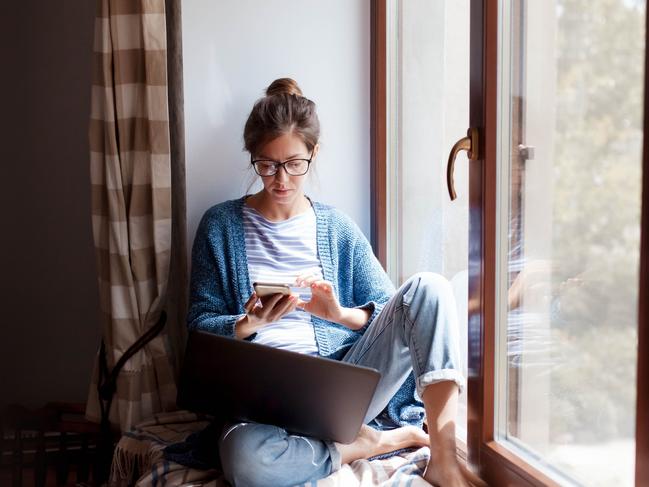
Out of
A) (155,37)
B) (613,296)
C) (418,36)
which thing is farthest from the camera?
(418,36)

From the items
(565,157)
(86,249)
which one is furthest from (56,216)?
(565,157)

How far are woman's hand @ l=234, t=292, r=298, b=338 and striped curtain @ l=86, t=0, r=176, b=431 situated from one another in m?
0.33

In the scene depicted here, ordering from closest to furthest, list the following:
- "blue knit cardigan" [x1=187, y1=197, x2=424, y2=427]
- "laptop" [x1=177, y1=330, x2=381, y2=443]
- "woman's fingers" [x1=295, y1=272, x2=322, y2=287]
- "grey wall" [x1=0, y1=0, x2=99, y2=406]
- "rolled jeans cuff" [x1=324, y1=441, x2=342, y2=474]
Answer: "laptop" [x1=177, y1=330, x2=381, y2=443] → "rolled jeans cuff" [x1=324, y1=441, x2=342, y2=474] → "woman's fingers" [x1=295, y1=272, x2=322, y2=287] → "blue knit cardigan" [x1=187, y1=197, x2=424, y2=427] → "grey wall" [x1=0, y1=0, x2=99, y2=406]

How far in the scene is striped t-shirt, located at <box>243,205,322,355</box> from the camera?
1.69 metres

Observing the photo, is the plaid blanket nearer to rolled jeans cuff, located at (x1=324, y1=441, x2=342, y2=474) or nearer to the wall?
rolled jeans cuff, located at (x1=324, y1=441, x2=342, y2=474)

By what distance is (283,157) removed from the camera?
1.62m

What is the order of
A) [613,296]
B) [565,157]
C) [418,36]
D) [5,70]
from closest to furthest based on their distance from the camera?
[613,296]
[565,157]
[418,36]
[5,70]

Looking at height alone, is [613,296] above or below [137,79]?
A: below

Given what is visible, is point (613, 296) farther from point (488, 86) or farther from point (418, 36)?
point (418, 36)

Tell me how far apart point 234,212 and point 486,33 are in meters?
0.72

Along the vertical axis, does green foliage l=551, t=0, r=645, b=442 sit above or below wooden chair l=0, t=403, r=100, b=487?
above

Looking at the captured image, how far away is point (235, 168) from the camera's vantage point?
192cm

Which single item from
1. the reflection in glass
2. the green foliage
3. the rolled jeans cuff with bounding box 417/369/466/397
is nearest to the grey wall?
the rolled jeans cuff with bounding box 417/369/466/397

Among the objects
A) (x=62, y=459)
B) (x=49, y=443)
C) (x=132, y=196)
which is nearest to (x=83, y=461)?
(x=62, y=459)
